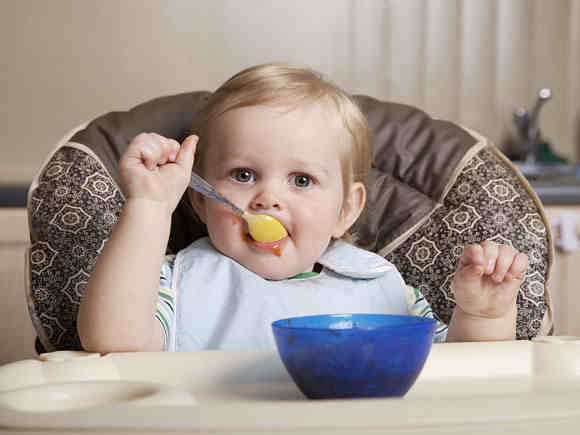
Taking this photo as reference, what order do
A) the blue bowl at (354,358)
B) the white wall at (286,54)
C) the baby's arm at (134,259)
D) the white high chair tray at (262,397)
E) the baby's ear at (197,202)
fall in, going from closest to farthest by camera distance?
the white high chair tray at (262,397), the blue bowl at (354,358), the baby's arm at (134,259), the baby's ear at (197,202), the white wall at (286,54)

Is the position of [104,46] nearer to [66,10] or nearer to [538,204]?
[66,10]

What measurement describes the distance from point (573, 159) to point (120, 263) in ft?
6.74

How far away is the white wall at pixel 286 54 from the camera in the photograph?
2369 mm

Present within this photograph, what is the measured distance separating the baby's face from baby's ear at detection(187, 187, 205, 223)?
0.05 metres

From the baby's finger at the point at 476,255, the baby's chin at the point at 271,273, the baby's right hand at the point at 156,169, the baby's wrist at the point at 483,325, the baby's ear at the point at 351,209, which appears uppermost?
the baby's right hand at the point at 156,169

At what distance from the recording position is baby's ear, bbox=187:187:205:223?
4.09 feet

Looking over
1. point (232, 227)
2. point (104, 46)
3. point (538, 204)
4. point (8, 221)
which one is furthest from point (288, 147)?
point (104, 46)

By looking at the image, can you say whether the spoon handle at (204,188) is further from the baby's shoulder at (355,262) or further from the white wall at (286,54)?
the white wall at (286,54)

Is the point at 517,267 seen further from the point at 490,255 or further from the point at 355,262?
the point at 355,262

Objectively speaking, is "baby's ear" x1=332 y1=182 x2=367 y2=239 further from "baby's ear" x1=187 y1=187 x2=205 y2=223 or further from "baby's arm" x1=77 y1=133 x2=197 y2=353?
"baby's arm" x1=77 y1=133 x2=197 y2=353

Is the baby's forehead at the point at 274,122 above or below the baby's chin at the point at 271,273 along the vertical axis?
above

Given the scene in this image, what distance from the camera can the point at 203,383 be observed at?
797mm

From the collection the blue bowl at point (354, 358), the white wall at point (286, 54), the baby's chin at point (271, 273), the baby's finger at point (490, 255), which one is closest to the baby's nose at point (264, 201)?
the baby's chin at point (271, 273)

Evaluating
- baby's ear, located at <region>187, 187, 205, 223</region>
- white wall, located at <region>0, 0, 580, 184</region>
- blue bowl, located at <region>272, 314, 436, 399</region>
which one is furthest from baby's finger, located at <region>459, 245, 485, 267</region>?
white wall, located at <region>0, 0, 580, 184</region>
